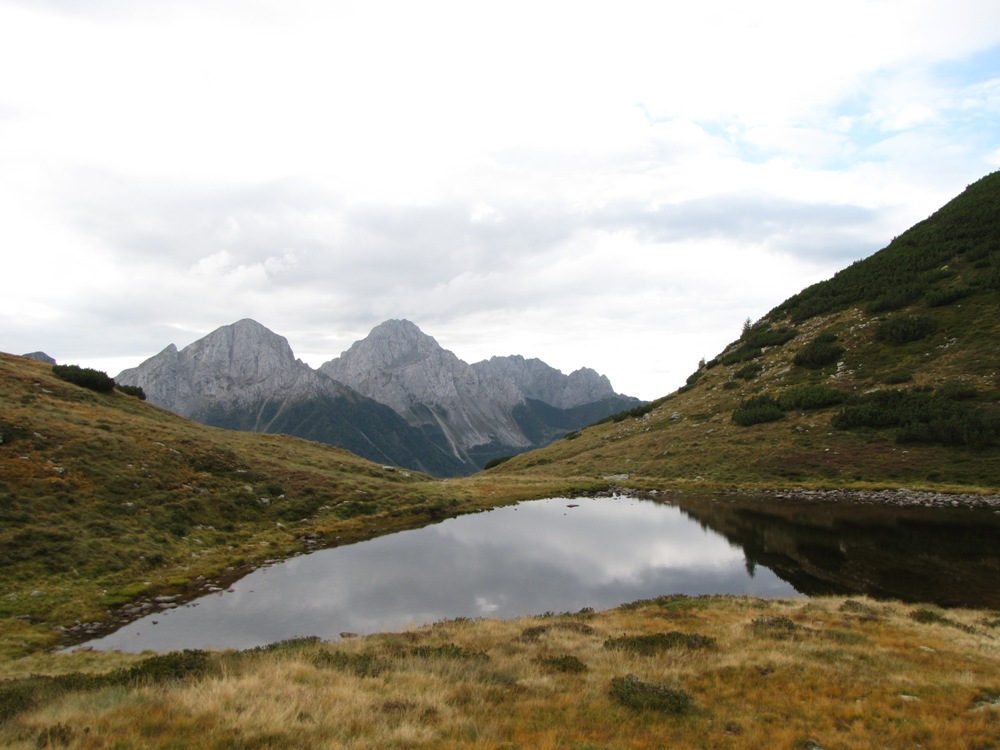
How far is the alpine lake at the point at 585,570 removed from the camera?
23.1 metres

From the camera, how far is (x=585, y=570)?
31750 mm

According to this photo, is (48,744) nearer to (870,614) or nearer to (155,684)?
(155,684)

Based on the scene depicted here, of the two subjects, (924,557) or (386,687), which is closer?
(386,687)

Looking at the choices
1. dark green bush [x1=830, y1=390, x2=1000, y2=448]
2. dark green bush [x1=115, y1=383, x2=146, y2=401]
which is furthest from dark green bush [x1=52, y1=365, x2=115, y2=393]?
dark green bush [x1=830, y1=390, x2=1000, y2=448]

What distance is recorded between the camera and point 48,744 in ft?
28.5

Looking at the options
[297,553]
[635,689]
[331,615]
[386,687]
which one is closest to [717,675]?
[635,689]

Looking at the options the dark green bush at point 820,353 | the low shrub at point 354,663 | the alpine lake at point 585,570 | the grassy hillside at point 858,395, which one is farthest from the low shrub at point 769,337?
the low shrub at point 354,663

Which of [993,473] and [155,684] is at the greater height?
[155,684]

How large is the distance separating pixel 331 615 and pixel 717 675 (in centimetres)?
1695

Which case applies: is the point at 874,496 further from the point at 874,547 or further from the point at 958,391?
the point at 958,391

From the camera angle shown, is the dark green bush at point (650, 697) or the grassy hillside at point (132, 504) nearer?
the dark green bush at point (650, 697)

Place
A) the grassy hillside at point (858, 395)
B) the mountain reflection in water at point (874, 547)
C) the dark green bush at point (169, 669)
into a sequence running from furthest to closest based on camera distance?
1. the grassy hillside at point (858, 395)
2. the mountain reflection in water at point (874, 547)
3. the dark green bush at point (169, 669)

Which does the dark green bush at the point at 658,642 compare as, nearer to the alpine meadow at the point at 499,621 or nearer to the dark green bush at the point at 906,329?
the alpine meadow at the point at 499,621

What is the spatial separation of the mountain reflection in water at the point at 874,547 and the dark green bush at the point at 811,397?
27803mm
